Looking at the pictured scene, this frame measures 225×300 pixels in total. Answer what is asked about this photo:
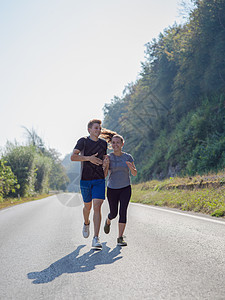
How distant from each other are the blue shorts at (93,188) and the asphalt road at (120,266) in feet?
2.92

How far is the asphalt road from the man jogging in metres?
0.81

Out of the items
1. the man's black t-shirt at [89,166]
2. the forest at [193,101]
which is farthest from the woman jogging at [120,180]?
the forest at [193,101]

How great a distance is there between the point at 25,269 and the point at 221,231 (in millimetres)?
3726

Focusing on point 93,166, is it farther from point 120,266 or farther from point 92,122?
point 120,266

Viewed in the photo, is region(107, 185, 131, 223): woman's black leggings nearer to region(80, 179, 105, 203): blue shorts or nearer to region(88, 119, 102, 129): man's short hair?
region(80, 179, 105, 203): blue shorts

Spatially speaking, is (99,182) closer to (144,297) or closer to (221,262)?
(221,262)

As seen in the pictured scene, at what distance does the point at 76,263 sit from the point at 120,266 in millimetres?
675

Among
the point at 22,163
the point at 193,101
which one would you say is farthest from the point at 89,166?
the point at 22,163

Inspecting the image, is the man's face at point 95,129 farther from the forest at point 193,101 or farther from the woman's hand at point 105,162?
the forest at point 193,101

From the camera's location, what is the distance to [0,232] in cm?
819

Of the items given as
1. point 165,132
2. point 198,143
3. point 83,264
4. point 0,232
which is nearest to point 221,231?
point 83,264

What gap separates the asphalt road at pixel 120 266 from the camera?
11.1 feet

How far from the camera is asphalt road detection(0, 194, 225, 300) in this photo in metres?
3.40

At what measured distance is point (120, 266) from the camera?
4383 mm
